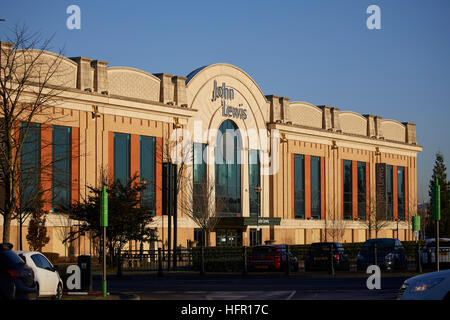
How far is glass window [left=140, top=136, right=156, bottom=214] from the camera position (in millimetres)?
62844

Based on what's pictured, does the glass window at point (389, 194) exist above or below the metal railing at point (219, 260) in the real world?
above

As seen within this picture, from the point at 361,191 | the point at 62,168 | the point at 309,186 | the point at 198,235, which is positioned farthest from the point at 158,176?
the point at 361,191

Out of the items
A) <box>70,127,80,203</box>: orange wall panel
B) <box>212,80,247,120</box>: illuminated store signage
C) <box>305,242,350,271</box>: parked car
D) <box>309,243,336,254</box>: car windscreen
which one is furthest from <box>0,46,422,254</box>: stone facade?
<box>305,242,350,271</box>: parked car

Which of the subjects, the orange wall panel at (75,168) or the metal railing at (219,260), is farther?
the orange wall panel at (75,168)

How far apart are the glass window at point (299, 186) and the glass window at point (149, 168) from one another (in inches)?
772

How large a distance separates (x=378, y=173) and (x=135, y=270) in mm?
53906

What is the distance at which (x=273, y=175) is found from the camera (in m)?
75.6

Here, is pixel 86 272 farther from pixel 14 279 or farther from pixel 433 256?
pixel 433 256

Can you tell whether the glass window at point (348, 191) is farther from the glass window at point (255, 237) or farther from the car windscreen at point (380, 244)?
the car windscreen at point (380, 244)

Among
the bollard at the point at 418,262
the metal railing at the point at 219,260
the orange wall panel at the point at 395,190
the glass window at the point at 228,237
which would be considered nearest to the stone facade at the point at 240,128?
the glass window at the point at 228,237

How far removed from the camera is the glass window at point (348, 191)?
85312 mm

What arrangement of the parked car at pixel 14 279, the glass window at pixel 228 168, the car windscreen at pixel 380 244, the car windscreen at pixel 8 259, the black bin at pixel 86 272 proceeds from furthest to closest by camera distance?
1. the glass window at pixel 228 168
2. the car windscreen at pixel 380 244
3. the black bin at pixel 86 272
4. the car windscreen at pixel 8 259
5. the parked car at pixel 14 279
